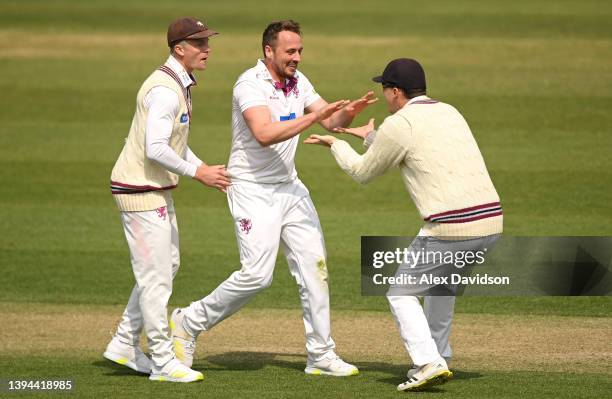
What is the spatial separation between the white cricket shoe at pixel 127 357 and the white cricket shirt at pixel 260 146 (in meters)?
1.35

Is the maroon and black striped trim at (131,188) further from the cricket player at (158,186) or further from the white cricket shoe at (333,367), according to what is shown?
the white cricket shoe at (333,367)

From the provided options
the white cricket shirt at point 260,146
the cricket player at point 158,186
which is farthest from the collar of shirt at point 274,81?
the cricket player at point 158,186

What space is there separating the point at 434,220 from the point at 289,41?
1.58 m

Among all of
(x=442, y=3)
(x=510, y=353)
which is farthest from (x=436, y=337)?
(x=442, y=3)

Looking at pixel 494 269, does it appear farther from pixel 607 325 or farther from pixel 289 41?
pixel 289 41

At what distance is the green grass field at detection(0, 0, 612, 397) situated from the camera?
7605 millimetres

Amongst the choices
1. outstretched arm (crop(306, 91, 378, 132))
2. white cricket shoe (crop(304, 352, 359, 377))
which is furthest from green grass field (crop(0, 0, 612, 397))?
outstretched arm (crop(306, 91, 378, 132))

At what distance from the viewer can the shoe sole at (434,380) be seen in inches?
257

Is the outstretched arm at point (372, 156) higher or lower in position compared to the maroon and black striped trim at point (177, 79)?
lower

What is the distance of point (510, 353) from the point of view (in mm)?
7809

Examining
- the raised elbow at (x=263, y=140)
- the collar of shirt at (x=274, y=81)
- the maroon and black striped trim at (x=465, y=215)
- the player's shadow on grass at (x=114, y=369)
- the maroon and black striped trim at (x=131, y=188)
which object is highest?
the collar of shirt at (x=274, y=81)

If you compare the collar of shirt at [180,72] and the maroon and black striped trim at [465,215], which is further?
the collar of shirt at [180,72]

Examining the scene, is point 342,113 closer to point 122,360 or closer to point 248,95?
point 248,95

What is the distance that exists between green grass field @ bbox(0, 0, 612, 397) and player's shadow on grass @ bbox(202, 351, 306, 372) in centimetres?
3
